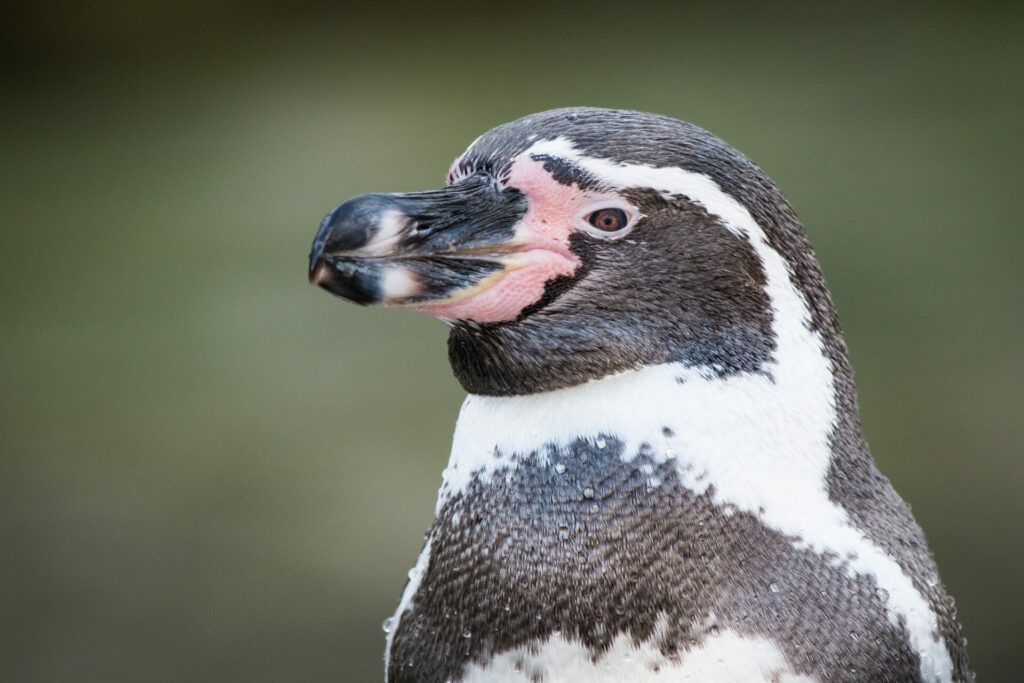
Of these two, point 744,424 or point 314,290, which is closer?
point 744,424

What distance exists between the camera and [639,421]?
1.21m

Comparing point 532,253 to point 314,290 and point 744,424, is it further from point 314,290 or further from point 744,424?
point 314,290

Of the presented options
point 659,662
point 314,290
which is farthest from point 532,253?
point 314,290

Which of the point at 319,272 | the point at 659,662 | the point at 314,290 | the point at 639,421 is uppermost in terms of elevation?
the point at 314,290

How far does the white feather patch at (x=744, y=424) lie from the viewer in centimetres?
121

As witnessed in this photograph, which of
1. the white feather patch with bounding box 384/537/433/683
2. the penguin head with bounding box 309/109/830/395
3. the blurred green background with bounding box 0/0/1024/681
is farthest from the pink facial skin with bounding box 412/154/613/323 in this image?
the blurred green background with bounding box 0/0/1024/681

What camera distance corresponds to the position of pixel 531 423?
4.12 feet

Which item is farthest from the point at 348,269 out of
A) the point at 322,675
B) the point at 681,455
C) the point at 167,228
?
the point at 167,228

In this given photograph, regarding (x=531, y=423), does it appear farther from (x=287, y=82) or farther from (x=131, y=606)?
(x=287, y=82)

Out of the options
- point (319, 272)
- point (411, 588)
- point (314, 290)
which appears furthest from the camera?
point (314, 290)

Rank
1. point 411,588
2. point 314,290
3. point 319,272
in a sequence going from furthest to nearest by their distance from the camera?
1. point 314,290
2. point 411,588
3. point 319,272

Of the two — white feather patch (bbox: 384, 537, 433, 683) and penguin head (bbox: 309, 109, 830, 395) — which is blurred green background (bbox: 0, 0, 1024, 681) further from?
penguin head (bbox: 309, 109, 830, 395)

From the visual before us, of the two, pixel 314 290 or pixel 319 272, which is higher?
pixel 314 290

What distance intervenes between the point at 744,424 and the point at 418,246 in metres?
0.38
